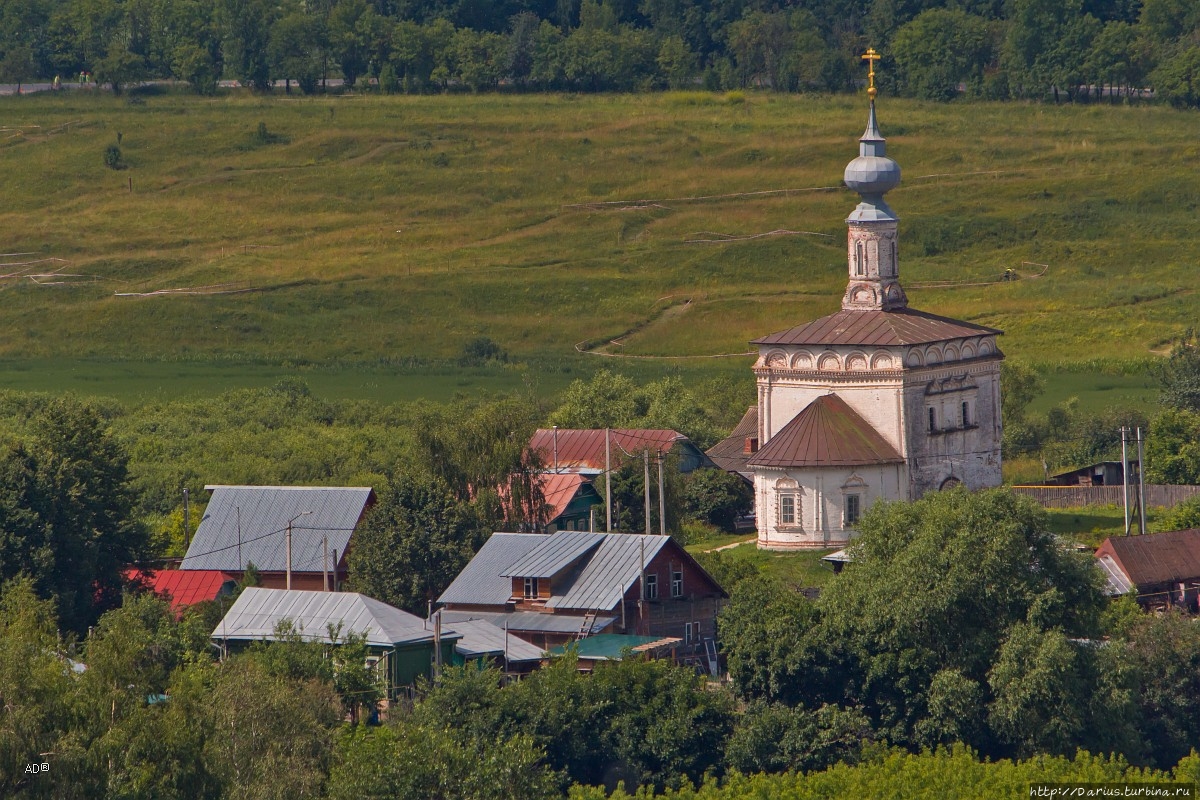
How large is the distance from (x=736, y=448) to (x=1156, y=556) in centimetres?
1493

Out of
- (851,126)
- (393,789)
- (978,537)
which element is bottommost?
(393,789)

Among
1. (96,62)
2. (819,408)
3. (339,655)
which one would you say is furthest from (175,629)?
(96,62)

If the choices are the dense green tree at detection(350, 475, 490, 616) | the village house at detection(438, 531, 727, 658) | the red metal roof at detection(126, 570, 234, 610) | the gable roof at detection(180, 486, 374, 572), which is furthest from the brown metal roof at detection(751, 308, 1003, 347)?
the red metal roof at detection(126, 570, 234, 610)

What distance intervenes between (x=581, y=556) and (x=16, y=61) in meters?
93.7

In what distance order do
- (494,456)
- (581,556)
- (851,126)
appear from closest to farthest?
(581,556), (494,456), (851,126)

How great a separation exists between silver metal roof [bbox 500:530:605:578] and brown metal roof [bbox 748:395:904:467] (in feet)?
21.2

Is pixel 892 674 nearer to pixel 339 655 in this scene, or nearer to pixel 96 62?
pixel 339 655

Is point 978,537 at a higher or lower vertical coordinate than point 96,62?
lower

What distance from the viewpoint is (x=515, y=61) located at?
13025 centimetres

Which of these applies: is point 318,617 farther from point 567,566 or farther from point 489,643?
point 567,566

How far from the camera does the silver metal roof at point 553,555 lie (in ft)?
135

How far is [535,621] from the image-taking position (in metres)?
40.6

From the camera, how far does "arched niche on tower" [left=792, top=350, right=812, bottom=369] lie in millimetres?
50031

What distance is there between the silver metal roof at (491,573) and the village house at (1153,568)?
9773mm
